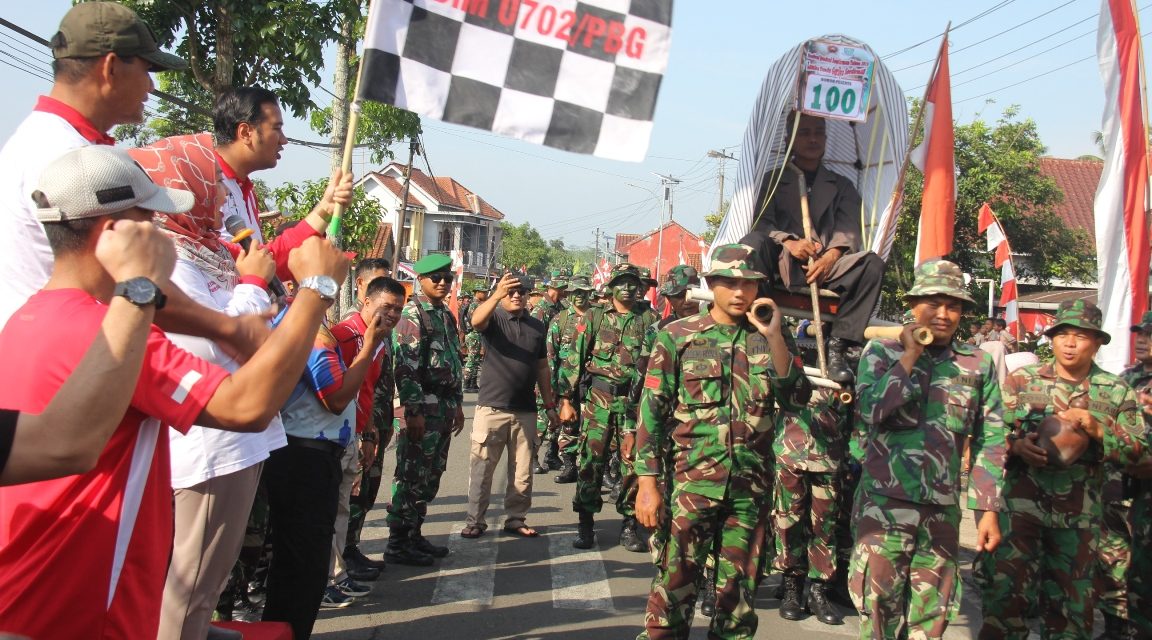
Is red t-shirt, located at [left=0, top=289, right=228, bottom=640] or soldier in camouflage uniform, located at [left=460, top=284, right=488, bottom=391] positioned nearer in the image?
red t-shirt, located at [left=0, top=289, right=228, bottom=640]

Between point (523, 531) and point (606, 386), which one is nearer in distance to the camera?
point (523, 531)

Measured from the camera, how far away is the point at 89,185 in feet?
6.75

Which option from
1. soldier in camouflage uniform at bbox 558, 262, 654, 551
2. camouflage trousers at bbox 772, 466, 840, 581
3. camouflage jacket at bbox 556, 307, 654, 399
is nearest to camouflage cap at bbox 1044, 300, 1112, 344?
camouflage trousers at bbox 772, 466, 840, 581

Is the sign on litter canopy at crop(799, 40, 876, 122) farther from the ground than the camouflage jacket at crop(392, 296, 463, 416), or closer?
farther from the ground

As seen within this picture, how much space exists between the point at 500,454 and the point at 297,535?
3981mm

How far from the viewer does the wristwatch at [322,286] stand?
242 cm

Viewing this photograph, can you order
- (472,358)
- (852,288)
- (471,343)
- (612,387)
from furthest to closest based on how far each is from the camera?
→ (472,358) < (471,343) < (612,387) < (852,288)

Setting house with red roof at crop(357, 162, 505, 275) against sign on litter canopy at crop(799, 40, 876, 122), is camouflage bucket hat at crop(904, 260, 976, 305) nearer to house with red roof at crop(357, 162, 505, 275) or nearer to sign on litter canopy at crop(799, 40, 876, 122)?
sign on litter canopy at crop(799, 40, 876, 122)

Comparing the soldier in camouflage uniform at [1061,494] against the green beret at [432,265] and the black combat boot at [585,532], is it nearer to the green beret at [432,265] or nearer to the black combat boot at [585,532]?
the black combat boot at [585,532]

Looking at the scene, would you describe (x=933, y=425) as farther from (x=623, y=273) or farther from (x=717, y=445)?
(x=623, y=273)

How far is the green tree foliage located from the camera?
842 inches

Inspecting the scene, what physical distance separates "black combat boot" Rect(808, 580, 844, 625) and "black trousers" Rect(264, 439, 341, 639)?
3.55 meters

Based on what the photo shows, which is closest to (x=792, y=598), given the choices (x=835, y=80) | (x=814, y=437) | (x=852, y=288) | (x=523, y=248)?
(x=814, y=437)

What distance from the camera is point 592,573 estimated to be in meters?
7.15
